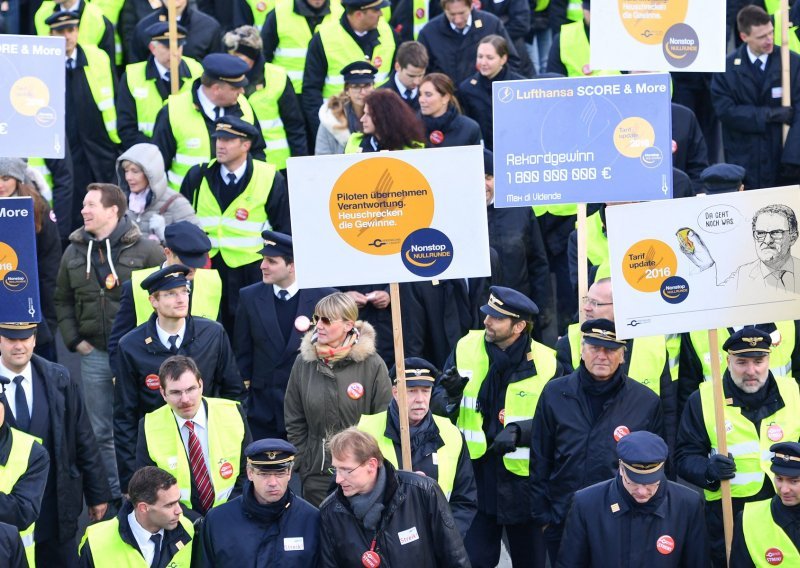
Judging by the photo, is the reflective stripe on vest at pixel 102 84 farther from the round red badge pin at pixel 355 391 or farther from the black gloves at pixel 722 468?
the black gloves at pixel 722 468

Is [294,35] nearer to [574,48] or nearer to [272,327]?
[574,48]

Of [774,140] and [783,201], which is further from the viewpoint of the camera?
[774,140]

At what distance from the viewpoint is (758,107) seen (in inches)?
553

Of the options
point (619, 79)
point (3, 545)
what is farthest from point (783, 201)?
point (3, 545)

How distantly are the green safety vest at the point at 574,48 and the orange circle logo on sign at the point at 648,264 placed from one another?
6108 mm

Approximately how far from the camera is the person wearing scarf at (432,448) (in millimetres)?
9125

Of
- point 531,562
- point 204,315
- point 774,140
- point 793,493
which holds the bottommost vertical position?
point 531,562

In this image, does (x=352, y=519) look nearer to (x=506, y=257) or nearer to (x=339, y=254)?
(x=339, y=254)

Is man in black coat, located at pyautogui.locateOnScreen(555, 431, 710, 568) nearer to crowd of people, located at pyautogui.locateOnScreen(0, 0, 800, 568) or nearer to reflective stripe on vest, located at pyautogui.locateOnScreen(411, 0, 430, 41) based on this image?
crowd of people, located at pyautogui.locateOnScreen(0, 0, 800, 568)

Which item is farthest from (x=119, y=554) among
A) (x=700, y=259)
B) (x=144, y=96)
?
(x=144, y=96)

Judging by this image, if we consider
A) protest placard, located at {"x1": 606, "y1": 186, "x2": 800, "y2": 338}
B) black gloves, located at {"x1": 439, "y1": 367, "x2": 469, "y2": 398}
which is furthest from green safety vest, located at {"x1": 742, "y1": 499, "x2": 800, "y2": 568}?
black gloves, located at {"x1": 439, "y1": 367, "x2": 469, "y2": 398}

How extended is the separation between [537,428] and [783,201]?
6.41ft

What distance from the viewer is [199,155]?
13.1 m

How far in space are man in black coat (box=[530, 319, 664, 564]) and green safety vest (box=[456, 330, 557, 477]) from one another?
11.7 inches
